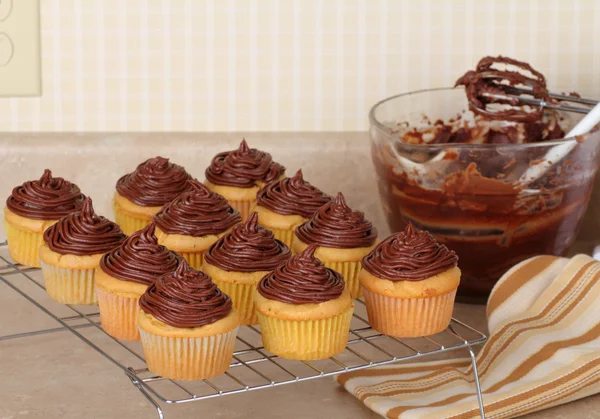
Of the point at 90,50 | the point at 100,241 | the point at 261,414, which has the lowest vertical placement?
the point at 261,414

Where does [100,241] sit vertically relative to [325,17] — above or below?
below

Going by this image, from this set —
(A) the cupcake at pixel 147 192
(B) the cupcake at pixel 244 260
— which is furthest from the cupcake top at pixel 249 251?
(A) the cupcake at pixel 147 192

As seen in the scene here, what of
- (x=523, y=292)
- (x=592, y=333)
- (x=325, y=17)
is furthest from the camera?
(x=325, y=17)

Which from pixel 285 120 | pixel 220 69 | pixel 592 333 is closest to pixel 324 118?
pixel 285 120

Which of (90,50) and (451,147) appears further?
(90,50)

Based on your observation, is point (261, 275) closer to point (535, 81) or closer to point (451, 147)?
point (451, 147)

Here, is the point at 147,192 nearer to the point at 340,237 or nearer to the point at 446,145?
the point at 340,237

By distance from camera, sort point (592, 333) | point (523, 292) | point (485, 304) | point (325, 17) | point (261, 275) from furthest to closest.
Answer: point (325, 17), point (485, 304), point (523, 292), point (592, 333), point (261, 275)
